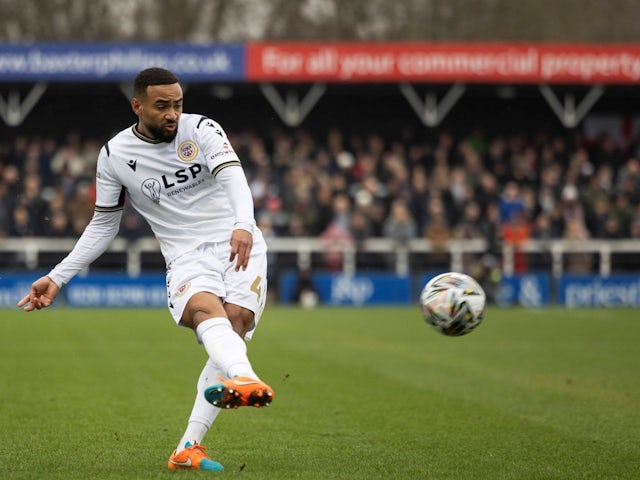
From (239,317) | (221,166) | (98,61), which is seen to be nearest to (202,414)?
(239,317)

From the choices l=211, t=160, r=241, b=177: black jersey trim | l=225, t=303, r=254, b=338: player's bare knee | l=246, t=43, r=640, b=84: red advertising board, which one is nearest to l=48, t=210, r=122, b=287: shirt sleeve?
l=211, t=160, r=241, b=177: black jersey trim

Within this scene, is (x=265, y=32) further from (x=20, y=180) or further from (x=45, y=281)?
(x=45, y=281)

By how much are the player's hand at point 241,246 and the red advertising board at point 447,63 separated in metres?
22.7

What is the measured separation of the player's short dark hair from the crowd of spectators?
18.1 metres

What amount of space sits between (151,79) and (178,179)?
582 mm

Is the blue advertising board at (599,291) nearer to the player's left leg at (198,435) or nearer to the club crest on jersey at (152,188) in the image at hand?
the player's left leg at (198,435)

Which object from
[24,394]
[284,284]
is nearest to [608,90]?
[284,284]

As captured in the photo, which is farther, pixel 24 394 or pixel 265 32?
pixel 265 32

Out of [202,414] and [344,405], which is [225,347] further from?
[344,405]

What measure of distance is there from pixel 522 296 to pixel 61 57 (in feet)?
37.9

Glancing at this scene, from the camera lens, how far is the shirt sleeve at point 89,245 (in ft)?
23.5

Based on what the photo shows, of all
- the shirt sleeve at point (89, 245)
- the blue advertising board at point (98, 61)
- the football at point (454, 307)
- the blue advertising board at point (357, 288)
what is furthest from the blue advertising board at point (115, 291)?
the shirt sleeve at point (89, 245)

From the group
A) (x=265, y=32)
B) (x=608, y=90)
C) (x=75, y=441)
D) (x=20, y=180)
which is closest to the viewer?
(x=75, y=441)

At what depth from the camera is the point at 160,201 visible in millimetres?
6906
